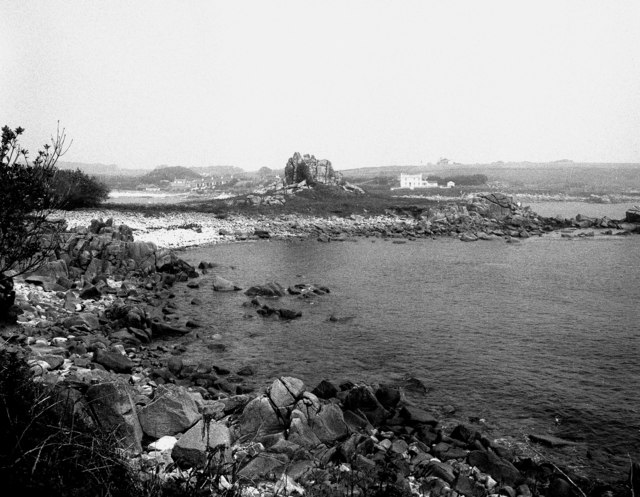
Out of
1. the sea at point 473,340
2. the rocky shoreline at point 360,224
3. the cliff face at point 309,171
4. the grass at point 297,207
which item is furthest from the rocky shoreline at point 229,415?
the cliff face at point 309,171

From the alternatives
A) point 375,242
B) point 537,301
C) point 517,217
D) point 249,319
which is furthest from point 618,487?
point 517,217

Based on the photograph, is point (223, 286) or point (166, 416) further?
point (223, 286)

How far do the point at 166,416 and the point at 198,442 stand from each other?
1.44 m

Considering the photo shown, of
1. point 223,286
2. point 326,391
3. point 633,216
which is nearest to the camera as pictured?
point 326,391

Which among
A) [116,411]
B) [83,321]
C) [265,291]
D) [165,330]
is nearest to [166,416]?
[116,411]

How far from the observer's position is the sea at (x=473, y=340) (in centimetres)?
1254

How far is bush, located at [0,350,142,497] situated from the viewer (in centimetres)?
407

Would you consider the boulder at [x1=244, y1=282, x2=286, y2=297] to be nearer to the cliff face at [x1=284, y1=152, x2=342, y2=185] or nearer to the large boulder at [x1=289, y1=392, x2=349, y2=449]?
the large boulder at [x1=289, y1=392, x2=349, y2=449]

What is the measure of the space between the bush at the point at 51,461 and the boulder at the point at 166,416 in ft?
10.0

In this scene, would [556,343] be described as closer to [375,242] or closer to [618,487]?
[618,487]

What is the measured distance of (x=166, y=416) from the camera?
9.55 meters

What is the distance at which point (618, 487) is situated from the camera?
938cm

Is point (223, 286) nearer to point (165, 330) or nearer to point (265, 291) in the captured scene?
point (265, 291)

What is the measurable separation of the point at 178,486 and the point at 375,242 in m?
45.9
